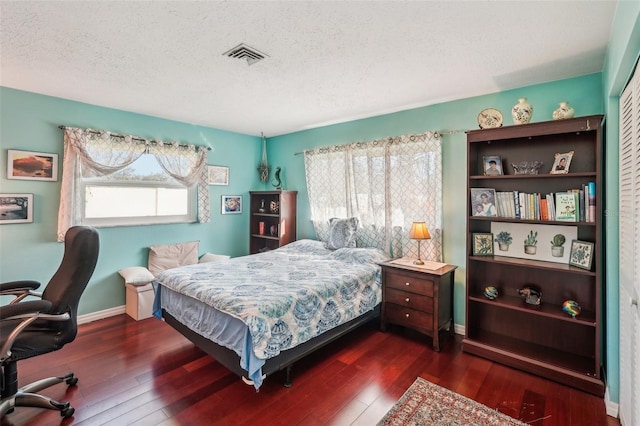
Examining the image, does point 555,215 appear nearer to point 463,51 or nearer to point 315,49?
point 463,51

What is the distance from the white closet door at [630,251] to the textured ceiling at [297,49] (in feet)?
2.09

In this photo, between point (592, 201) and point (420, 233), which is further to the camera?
point (420, 233)

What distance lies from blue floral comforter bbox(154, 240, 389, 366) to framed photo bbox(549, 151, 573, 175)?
5.79 feet

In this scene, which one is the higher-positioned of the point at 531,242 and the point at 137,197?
the point at 137,197

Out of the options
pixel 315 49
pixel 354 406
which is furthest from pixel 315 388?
pixel 315 49

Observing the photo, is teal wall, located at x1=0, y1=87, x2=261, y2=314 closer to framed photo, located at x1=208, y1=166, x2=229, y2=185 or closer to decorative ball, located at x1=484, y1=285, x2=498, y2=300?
framed photo, located at x1=208, y1=166, x2=229, y2=185

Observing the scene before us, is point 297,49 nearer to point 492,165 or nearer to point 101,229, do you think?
point 492,165

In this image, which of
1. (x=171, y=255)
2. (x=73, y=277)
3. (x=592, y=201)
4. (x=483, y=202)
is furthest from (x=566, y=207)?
(x=171, y=255)

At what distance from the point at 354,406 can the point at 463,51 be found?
2.57 meters

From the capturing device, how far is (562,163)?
95.2 inches

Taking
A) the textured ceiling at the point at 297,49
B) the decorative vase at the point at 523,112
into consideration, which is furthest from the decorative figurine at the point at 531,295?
the textured ceiling at the point at 297,49

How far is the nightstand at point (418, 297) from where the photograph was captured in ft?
9.34

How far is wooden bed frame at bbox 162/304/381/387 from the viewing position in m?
2.14

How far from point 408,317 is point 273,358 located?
1480 mm
